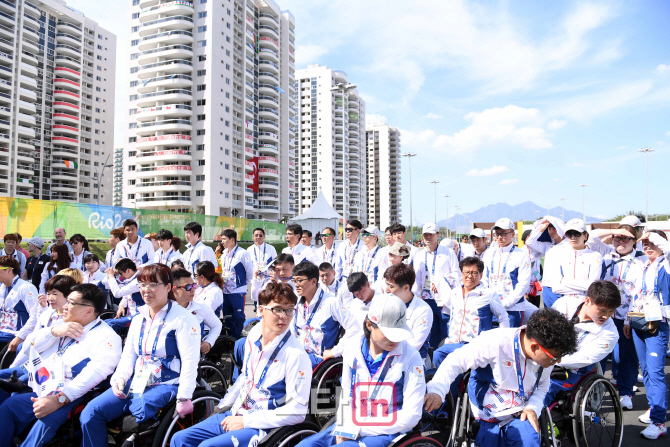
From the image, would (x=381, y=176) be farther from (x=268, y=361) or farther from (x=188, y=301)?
(x=268, y=361)

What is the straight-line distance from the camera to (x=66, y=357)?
11.0ft

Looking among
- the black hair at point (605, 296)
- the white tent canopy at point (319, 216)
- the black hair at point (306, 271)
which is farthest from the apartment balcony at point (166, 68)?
the black hair at point (605, 296)

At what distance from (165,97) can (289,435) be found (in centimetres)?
5364

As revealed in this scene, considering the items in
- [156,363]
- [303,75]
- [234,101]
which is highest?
[303,75]

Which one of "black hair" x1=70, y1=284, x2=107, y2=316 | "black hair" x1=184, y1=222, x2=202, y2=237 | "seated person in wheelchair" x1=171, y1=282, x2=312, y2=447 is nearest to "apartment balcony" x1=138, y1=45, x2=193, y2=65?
"black hair" x1=184, y1=222, x2=202, y2=237

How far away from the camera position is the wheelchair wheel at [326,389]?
3592 millimetres

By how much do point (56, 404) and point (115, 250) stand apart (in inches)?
167

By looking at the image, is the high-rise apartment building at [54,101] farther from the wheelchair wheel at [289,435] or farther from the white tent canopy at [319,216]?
the wheelchair wheel at [289,435]

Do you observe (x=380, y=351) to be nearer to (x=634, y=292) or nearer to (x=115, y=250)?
(x=634, y=292)

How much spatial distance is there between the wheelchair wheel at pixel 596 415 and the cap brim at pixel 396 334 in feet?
5.82

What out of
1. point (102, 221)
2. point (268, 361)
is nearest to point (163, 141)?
point (102, 221)

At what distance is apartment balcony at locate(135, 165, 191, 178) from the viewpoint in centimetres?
4978

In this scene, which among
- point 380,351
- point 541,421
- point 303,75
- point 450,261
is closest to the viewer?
point 380,351

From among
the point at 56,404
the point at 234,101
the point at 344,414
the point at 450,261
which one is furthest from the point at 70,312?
the point at 234,101
